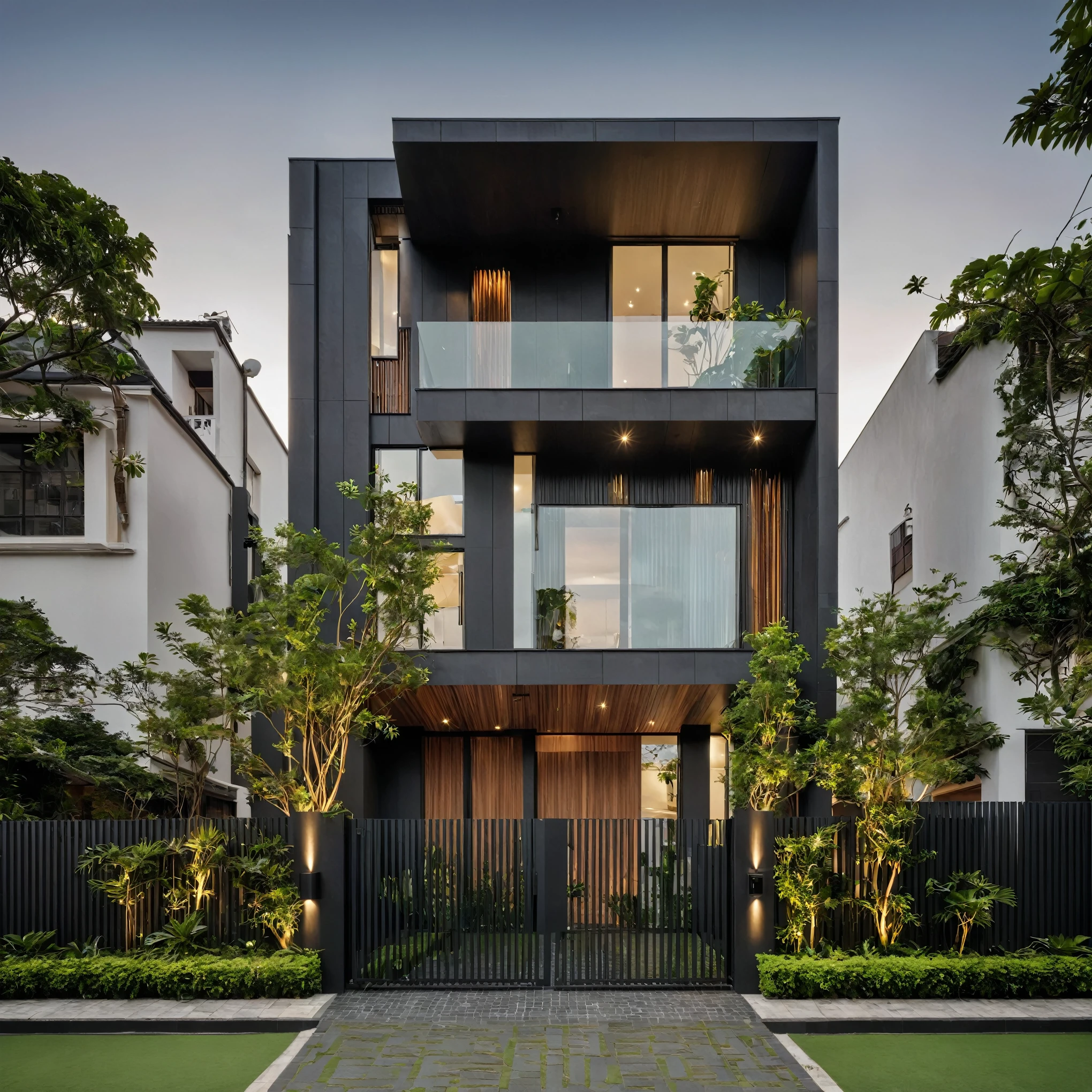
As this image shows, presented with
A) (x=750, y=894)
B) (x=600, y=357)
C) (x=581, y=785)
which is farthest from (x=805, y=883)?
(x=600, y=357)

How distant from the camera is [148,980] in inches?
352

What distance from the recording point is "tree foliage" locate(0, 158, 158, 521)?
302 inches

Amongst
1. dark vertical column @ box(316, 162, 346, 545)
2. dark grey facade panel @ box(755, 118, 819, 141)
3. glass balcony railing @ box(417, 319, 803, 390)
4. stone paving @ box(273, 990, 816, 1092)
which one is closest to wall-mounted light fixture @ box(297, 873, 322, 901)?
stone paving @ box(273, 990, 816, 1092)

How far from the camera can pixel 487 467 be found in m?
14.0

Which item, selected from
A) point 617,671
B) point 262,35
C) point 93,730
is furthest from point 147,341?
point 617,671

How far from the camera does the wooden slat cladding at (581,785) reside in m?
15.4

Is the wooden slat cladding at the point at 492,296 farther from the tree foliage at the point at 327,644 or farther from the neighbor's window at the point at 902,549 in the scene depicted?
the neighbor's window at the point at 902,549

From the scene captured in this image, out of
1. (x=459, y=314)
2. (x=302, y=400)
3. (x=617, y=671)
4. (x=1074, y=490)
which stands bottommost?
(x=617, y=671)

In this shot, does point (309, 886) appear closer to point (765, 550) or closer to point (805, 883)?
point (805, 883)

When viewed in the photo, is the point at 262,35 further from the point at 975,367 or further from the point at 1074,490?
the point at 1074,490

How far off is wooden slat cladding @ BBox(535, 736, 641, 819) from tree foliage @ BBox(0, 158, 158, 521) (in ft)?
30.8

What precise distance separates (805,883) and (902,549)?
10.3 m

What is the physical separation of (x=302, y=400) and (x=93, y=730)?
19.0 feet

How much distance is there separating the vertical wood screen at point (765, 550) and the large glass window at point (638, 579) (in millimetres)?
798
